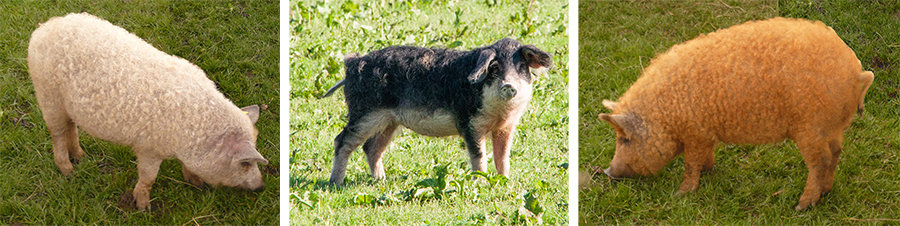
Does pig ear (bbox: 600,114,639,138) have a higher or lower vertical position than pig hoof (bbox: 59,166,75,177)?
higher

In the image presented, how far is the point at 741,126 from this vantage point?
495 cm

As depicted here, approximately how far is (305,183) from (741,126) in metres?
2.91

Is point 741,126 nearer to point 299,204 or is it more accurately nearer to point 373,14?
point 373,14

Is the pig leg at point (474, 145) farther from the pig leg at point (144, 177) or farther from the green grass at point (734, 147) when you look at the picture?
the pig leg at point (144, 177)

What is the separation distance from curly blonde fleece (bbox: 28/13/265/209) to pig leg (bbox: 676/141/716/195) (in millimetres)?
2982

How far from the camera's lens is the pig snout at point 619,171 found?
5504 mm

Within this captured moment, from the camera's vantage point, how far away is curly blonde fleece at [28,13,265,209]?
4.81 meters

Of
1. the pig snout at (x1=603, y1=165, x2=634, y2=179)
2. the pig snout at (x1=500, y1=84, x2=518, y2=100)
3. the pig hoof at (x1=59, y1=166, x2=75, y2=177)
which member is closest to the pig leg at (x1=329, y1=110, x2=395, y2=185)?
the pig snout at (x1=500, y1=84, x2=518, y2=100)

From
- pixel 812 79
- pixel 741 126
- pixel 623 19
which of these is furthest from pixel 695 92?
pixel 623 19

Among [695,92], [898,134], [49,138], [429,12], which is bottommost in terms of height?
[898,134]

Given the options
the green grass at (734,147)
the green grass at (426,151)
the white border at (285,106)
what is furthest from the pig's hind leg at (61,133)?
the green grass at (734,147)

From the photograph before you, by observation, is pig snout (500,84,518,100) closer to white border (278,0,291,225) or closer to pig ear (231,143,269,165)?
white border (278,0,291,225)

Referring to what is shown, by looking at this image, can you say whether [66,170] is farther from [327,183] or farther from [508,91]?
[508,91]

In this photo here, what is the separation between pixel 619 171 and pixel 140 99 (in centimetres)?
340
